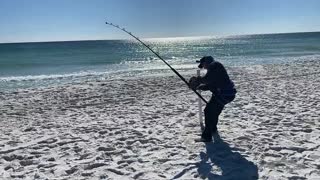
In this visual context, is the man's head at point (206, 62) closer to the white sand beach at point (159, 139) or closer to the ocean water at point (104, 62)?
the white sand beach at point (159, 139)

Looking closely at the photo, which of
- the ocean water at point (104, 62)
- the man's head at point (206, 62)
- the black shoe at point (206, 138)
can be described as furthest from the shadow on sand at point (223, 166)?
the ocean water at point (104, 62)

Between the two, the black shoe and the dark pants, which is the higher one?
the dark pants

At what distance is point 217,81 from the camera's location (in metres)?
7.30

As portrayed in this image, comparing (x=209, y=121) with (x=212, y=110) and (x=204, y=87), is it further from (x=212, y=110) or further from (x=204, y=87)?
(x=204, y=87)

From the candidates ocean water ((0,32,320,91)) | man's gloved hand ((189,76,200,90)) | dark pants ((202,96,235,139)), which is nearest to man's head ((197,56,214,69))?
man's gloved hand ((189,76,200,90))

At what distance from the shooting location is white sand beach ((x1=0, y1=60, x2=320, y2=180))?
6.39 metres

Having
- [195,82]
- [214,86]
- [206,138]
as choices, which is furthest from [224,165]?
[195,82]

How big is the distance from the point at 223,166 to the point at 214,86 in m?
1.55

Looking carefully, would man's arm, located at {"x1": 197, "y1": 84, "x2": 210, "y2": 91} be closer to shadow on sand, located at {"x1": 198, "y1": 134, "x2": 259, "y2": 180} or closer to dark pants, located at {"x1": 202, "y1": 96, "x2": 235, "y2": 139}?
dark pants, located at {"x1": 202, "y1": 96, "x2": 235, "y2": 139}

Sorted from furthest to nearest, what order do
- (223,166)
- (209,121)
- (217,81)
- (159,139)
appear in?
(159,139) → (209,121) → (217,81) → (223,166)

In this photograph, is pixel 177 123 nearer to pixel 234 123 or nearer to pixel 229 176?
pixel 234 123

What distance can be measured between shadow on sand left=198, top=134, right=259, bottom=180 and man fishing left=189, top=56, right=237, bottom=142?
0.51 meters

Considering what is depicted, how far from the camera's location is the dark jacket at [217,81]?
23.7 ft

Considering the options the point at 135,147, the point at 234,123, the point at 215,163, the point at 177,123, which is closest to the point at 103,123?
the point at 177,123
